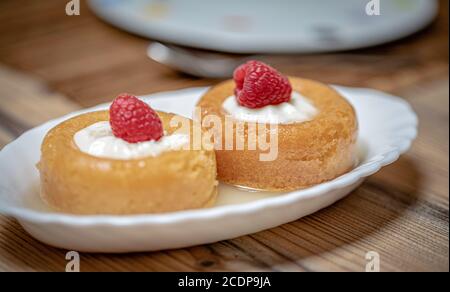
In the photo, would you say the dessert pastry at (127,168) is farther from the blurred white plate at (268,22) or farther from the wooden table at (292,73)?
the blurred white plate at (268,22)

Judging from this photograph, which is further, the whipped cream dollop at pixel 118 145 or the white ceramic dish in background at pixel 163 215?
the whipped cream dollop at pixel 118 145

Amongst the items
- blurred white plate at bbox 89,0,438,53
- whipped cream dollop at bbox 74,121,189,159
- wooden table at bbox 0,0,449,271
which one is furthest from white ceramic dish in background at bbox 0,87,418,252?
blurred white plate at bbox 89,0,438,53

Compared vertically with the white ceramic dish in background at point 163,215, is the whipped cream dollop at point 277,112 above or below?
above

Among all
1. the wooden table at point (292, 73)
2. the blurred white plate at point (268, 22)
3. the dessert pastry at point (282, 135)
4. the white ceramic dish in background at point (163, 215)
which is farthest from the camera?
the blurred white plate at point (268, 22)

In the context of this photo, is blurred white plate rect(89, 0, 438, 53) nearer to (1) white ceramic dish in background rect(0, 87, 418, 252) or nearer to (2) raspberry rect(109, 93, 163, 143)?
(1) white ceramic dish in background rect(0, 87, 418, 252)

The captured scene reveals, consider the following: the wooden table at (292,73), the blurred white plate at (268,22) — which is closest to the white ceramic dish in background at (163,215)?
the wooden table at (292,73)

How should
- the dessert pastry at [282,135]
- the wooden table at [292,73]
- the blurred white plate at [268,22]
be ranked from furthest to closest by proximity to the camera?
the blurred white plate at [268,22], the dessert pastry at [282,135], the wooden table at [292,73]
